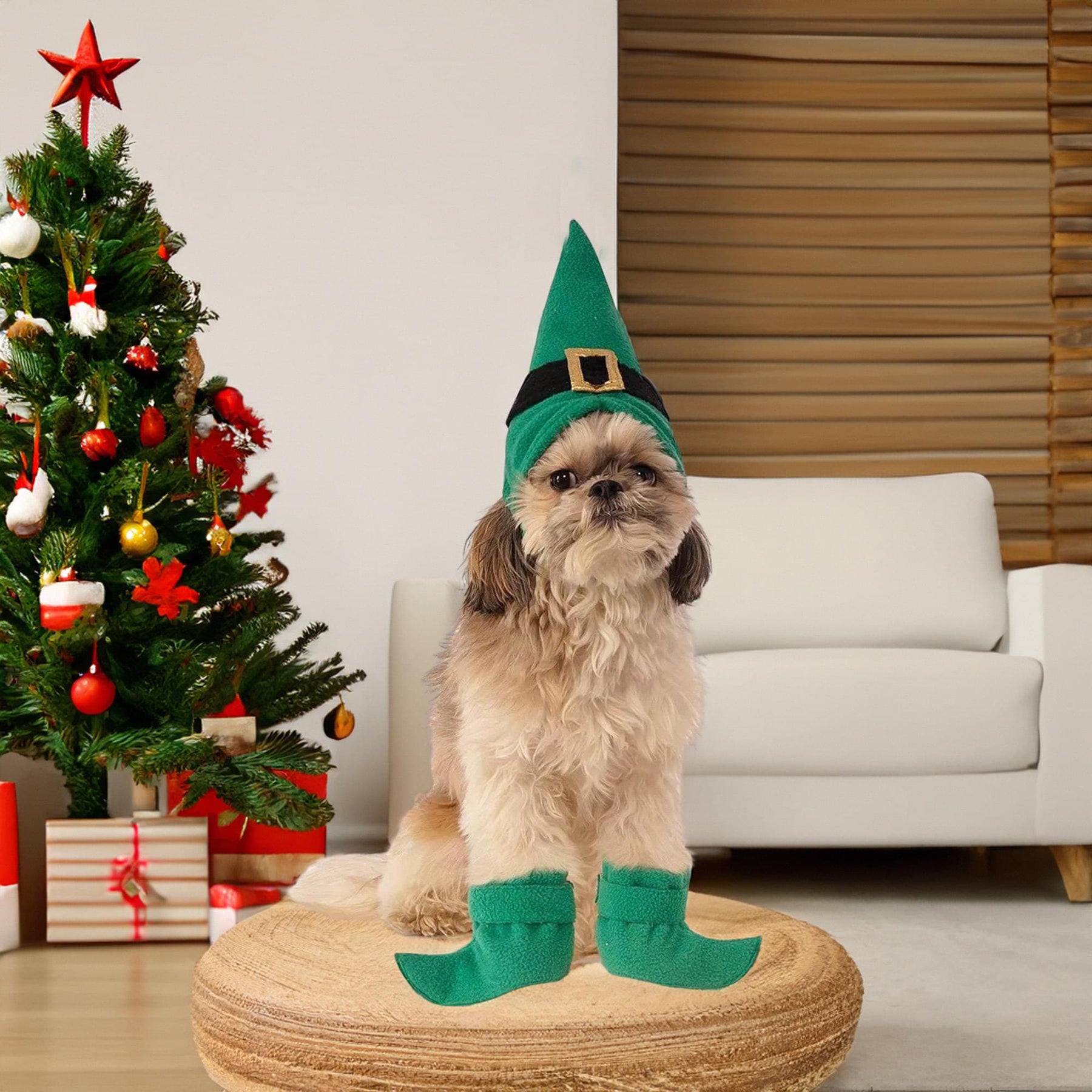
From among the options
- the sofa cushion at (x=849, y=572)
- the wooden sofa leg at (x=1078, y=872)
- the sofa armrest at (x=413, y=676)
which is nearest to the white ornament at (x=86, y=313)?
the sofa armrest at (x=413, y=676)

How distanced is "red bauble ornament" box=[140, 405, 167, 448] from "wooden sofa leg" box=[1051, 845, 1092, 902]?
80.6 inches

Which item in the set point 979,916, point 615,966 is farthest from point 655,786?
point 979,916

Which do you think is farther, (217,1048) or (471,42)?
(471,42)

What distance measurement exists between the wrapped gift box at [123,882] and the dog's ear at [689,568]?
130 centimetres

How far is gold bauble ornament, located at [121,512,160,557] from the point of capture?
200 cm

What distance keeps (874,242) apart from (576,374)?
2.86m

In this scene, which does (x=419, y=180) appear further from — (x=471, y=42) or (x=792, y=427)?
(x=792, y=427)

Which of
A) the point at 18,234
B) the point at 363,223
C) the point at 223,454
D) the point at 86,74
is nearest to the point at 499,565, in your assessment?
the point at 223,454

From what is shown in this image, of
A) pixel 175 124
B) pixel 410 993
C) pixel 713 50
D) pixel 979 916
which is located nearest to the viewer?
pixel 410 993

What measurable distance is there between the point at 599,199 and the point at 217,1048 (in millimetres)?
2632

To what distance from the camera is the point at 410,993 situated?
114cm

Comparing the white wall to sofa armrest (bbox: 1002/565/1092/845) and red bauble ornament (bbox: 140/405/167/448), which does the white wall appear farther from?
sofa armrest (bbox: 1002/565/1092/845)

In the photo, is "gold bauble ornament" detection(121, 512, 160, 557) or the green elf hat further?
"gold bauble ornament" detection(121, 512, 160, 557)

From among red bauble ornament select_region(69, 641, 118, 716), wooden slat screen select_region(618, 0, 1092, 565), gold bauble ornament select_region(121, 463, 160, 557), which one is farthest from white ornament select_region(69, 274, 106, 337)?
wooden slat screen select_region(618, 0, 1092, 565)
